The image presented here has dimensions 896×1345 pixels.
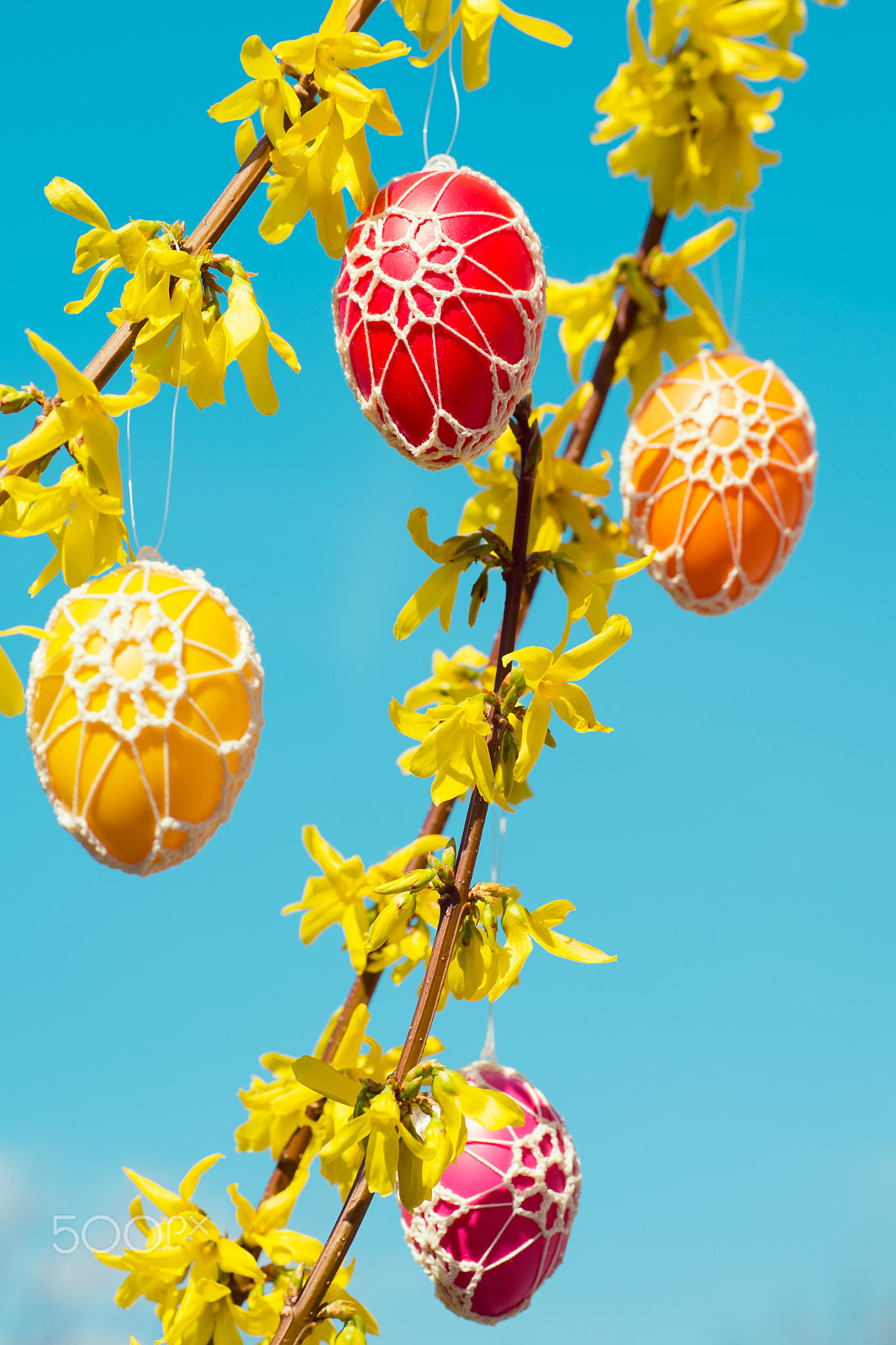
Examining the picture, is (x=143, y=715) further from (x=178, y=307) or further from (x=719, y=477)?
(x=719, y=477)

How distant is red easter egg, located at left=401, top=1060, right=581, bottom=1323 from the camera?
6.65ft

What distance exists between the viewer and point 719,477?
239cm

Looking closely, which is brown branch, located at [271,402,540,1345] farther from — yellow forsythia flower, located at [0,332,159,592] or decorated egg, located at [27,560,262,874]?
yellow forsythia flower, located at [0,332,159,592]

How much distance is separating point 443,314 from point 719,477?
33.6 inches

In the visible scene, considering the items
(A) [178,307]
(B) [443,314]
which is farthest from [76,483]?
(B) [443,314]

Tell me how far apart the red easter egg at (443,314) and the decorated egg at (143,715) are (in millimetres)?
370

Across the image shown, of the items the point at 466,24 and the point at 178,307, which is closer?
the point at 178,307

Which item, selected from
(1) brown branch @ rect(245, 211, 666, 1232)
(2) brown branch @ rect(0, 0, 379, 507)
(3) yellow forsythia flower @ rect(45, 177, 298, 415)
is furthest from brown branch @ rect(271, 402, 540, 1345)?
(2) brown branch @ rect(0, 0, 379, 507)

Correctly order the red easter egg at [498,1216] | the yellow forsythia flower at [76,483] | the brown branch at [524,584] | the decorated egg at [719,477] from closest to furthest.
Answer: the yellow forsythia flower at [76,483], the red easter egg at [498,1216], the brown branch at [524,584], the decorated egg at [719,477]

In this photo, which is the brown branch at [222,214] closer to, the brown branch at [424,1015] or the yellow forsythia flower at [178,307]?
the yellow forsythia flower at [178,307]

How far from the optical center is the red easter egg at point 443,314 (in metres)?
1.71

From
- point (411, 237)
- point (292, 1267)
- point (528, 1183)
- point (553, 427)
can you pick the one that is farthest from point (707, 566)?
point (292, 1267)

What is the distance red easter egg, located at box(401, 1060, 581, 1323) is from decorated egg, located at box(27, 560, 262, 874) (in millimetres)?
698

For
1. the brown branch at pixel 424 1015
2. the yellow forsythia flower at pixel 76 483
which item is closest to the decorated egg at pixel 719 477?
the brown branch at pixel 424 1015
